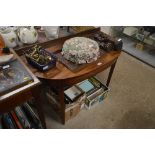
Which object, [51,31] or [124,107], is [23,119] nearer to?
[51,31]

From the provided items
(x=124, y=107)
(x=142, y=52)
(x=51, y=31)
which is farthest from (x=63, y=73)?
(x=142, y=52)

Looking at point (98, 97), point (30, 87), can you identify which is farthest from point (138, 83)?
point (30, 87)

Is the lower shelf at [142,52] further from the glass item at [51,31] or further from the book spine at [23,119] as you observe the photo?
the book spine at [23,119]

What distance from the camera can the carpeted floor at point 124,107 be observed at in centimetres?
154

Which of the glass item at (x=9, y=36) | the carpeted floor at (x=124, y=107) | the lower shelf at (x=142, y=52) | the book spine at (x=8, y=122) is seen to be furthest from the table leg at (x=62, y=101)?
the lower shelf at (x=142, y=52)

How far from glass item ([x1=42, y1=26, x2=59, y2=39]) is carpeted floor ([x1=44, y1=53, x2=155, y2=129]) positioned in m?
0.73

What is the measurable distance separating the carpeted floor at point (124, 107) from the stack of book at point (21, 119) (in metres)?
0.19

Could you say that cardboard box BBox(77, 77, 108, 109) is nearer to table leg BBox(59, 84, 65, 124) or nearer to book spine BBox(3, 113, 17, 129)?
table leg BBox(59, 84, 65, 124)

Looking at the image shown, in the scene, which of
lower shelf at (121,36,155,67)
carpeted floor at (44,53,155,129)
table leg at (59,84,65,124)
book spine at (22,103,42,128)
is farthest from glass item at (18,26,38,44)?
lower shelf at (121,36,155,67)

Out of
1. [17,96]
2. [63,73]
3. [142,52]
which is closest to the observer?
[17,96]

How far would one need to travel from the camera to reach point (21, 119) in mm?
1286

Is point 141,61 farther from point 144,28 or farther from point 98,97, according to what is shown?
point 98,97

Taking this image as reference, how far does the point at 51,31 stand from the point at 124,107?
43.6 inches

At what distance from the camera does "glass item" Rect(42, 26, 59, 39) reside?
1385 millimetres
